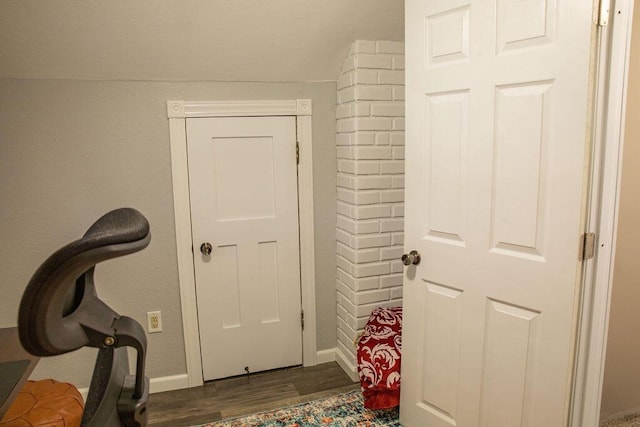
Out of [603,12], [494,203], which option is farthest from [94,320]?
[603,12]

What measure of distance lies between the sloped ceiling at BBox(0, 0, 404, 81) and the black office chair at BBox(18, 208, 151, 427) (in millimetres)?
1622

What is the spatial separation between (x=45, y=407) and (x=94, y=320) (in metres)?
0.66

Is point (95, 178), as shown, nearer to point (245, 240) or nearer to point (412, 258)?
point (245, 240)

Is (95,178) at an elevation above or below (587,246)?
above

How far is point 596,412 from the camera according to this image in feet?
5.13

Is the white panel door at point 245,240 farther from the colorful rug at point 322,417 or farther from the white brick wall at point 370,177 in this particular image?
the colorful rug at point 322,417

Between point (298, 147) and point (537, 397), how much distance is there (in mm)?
1713

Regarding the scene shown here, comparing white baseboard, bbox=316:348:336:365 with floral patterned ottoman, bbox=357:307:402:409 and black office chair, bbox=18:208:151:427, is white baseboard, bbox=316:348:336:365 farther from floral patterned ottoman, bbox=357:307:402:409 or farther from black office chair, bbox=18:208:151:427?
black office chair, bbox=18:208:151:427

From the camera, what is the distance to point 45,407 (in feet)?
3.90

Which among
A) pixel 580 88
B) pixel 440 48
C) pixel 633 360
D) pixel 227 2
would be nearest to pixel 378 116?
pixel 440 48

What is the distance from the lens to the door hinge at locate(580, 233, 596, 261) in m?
1.50

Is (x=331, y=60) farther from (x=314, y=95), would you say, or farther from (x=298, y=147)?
(x=298, y=147)

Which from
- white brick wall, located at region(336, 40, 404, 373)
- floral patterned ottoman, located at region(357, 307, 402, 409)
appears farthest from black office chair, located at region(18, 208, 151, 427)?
white brick wall, located at region(336, 40, 404, 373)

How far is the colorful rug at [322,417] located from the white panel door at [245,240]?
1.48ft
